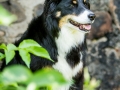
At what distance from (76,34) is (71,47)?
0.16 metres

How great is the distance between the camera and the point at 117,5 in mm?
6031

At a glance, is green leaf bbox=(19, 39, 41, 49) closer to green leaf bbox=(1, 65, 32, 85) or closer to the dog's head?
green leaf bbox=(1, 65, 32, 85)

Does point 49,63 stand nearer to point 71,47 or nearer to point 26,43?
point 71,47

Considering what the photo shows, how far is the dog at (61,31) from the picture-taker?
3850mm

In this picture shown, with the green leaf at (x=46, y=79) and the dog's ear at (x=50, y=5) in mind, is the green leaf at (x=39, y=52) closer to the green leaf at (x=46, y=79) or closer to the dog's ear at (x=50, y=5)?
the green leaf at (x=46, y=79)

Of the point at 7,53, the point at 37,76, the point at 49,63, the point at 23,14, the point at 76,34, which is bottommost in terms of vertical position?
the point at 37,76

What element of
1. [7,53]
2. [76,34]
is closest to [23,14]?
[76,34]

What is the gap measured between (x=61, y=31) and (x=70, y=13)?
0.75 ft

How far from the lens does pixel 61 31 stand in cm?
393

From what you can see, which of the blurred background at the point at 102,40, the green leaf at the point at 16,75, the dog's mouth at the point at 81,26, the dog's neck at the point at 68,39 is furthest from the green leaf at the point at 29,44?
the blurred background at the point at 102,40

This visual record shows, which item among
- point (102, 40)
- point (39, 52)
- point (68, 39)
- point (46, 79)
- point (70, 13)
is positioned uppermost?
point (102, 40)

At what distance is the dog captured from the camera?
12.6ft

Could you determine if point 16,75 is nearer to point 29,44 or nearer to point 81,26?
point 29,44

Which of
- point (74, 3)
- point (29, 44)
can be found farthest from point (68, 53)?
point (29, 44)
